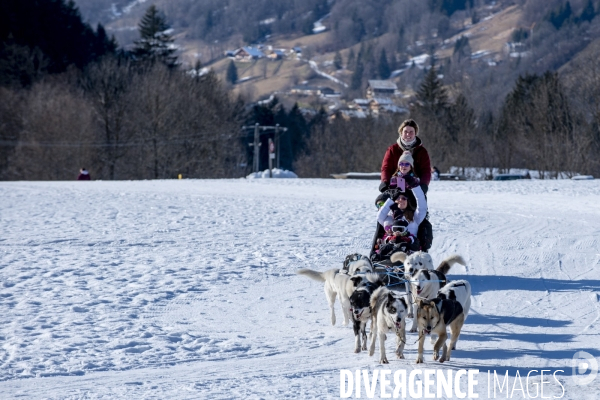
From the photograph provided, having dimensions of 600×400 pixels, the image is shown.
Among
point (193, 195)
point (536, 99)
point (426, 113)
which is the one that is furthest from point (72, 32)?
point (193, 195)

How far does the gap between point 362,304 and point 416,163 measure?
3.19 meters

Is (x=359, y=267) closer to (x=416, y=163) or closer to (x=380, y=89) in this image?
(x=416, y=163)

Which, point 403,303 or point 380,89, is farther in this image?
point 380,89

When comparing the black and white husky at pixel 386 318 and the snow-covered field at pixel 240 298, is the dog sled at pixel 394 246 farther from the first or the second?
the black and white husky at pixel 386 318

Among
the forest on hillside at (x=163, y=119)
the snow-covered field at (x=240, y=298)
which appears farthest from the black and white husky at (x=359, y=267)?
the forest on hillside at (x=163, y=119)

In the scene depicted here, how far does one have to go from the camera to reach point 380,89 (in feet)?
629

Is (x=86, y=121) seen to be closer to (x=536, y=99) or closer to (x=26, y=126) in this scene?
(x=26, y=126)

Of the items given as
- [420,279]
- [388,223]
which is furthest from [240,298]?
[420,279]

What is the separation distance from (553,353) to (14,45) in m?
69.4

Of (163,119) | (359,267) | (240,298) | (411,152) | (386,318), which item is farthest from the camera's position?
(163,119)

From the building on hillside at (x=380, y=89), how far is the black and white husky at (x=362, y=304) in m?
178

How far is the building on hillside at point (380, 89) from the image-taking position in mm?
187500

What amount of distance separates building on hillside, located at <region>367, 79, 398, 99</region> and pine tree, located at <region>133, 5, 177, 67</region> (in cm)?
10806

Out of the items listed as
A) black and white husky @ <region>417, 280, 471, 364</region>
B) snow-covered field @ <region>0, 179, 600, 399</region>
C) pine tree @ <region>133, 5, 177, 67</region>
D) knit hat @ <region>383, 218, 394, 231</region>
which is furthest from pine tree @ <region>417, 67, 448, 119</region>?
black and white husky @ <region>417, 280, 471, 364</region>
